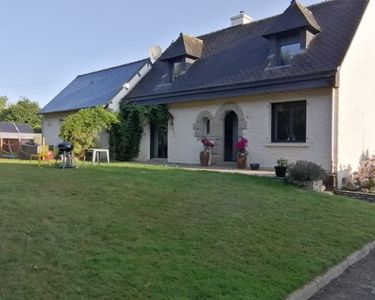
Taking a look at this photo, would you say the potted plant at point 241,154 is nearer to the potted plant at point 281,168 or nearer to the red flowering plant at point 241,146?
the red flowering plant at point 241,146

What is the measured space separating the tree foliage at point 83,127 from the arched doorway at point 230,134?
6.10 m

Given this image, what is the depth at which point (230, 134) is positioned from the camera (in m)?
17.1

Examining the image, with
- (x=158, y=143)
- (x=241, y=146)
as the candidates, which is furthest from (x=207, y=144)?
(x=158, y=143)

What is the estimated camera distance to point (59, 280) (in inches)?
161

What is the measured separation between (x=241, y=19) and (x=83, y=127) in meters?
10.00

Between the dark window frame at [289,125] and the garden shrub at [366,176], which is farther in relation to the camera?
the dark window frame at [289,125]

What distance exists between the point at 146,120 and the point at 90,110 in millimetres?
2789

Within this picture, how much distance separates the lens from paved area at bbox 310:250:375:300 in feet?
15.7

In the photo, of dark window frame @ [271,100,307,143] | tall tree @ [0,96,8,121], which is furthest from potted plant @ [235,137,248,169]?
tall tree @ [0,96,8,121]

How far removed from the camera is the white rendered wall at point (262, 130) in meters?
13.6

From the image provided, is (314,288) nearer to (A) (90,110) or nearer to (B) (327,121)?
(B) (327,121)

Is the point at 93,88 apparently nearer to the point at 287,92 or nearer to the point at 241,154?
the point at 241,154

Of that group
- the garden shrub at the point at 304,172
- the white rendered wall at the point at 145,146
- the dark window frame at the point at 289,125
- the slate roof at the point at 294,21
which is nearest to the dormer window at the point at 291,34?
the slate roof at the point at 294,21

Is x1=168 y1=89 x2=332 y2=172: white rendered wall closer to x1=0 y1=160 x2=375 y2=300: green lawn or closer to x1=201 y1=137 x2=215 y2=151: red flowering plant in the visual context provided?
x1=201 y1=137 x2=215 y2=151: red flowering plant
